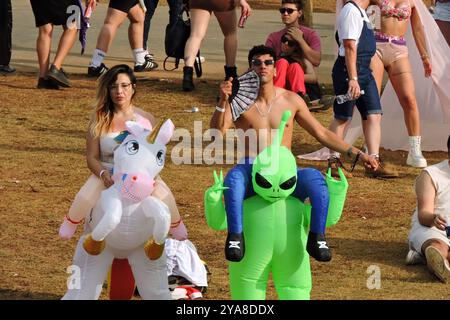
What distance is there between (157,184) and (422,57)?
15.9 ft

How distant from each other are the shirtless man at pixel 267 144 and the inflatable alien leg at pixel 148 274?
57 cm

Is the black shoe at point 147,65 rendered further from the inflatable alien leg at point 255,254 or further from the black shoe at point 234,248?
the black shoe at point 234,248

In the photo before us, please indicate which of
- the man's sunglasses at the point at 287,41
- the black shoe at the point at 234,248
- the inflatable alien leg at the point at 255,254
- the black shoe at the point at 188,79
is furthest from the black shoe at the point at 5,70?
the black shoe at the point at 234,248

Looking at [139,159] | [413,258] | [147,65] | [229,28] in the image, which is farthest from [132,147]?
[147,65]

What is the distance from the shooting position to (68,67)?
16.6 meters

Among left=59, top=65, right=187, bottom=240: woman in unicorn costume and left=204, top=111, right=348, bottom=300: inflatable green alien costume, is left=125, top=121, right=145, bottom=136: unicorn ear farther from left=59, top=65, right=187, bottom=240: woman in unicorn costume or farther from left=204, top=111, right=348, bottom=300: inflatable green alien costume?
left=204, top=111, right=348, bottom=300: inflatable green alien costume

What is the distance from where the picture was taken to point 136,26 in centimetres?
1565

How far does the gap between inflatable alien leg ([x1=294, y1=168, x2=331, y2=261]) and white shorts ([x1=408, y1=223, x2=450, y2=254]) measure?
5.25 feet

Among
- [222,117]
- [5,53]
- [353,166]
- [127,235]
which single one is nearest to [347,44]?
[353,166]

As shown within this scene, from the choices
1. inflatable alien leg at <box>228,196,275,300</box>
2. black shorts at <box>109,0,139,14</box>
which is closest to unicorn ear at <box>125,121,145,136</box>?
inflatable alien leg at <box>228,196,275,300</box>

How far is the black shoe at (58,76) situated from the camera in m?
15.2

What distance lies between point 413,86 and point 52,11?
4.14m

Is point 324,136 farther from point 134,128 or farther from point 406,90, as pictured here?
point 406,90

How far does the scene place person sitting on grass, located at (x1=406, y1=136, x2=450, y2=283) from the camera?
9619mm
